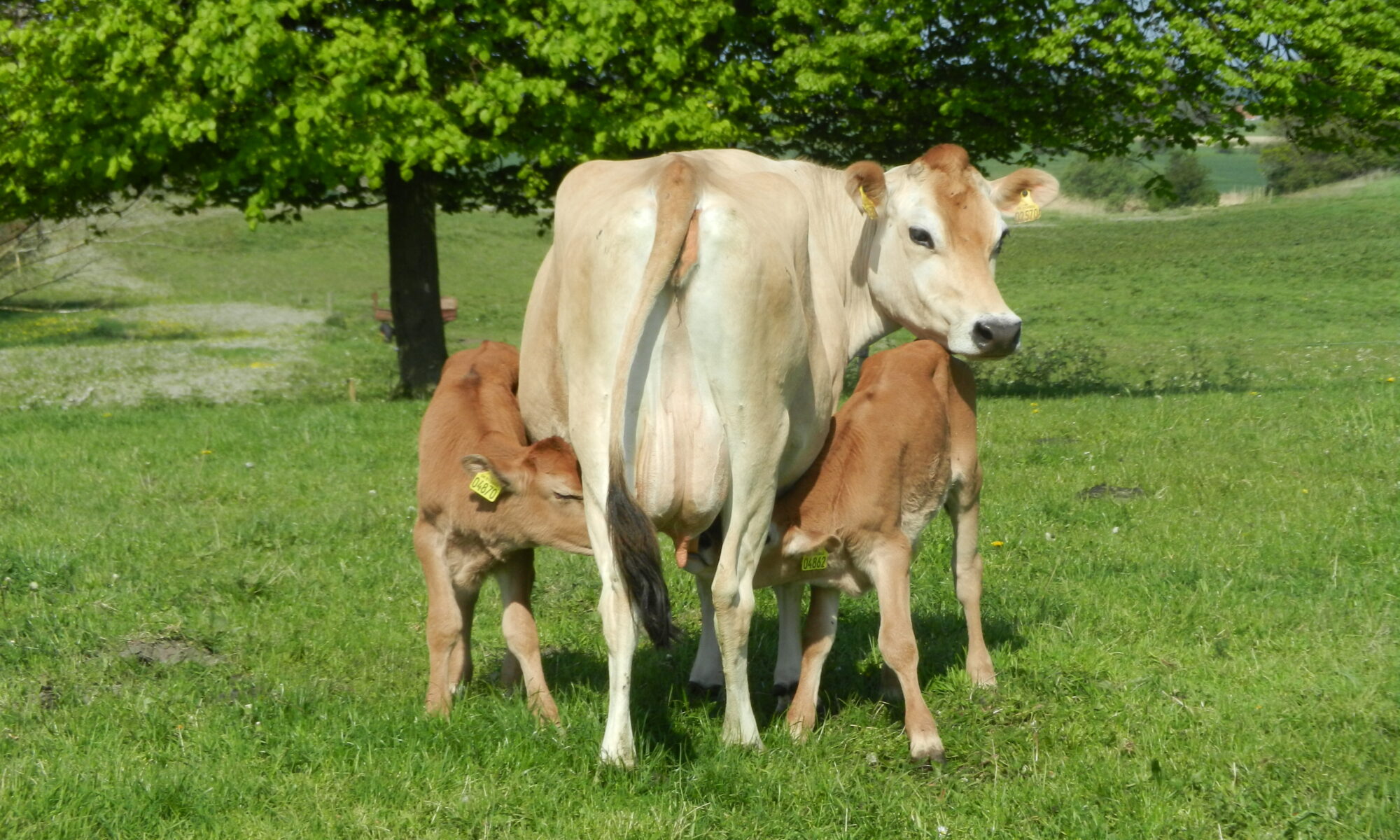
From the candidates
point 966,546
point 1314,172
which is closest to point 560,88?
point 966,546

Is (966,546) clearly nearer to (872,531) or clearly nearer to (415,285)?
(872,531)

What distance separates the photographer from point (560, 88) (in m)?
15.1

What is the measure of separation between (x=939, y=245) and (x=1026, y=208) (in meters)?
0.73

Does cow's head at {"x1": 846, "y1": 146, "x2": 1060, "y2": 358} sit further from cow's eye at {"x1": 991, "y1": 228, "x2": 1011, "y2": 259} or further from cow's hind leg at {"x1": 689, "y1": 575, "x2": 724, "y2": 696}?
cow's hind leg at {"x1": 689, "y1": 575, "x2": 724, "y2": 696}

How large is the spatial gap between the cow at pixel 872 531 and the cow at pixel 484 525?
1.78ft

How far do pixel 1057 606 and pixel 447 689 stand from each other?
3075mm

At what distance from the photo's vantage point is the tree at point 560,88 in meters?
14.7

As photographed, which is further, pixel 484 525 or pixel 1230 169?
pixel 1230 169

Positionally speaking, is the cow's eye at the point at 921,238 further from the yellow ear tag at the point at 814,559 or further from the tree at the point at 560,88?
the tree at the point at 560,88

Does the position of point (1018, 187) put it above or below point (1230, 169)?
above

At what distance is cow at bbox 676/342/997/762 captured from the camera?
5.21 meters

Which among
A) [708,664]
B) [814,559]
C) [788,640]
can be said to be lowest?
[708,664]

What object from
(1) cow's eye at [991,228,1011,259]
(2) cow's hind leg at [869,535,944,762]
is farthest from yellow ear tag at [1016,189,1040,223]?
(2) cow's hind leg at [869,535,944,762]

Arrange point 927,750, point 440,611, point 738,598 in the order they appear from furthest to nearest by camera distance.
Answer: point 440,611 → point 927,750 → point 738,598
